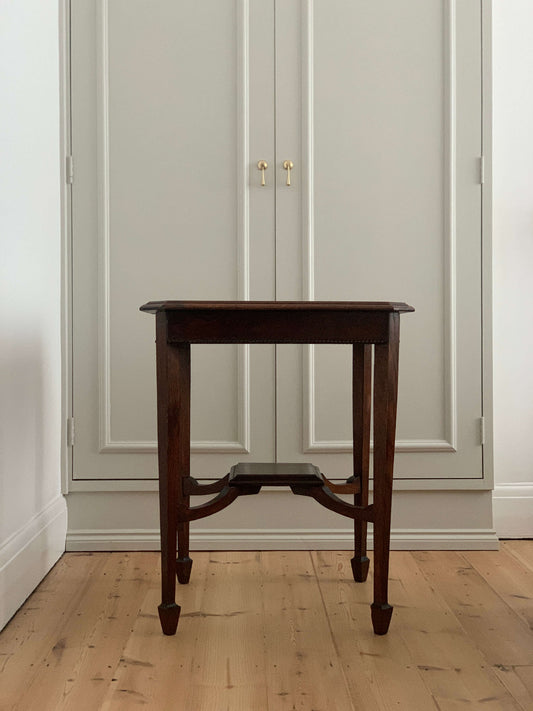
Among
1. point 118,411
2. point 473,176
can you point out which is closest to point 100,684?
point 118,411

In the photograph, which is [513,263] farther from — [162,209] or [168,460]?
[168,460]

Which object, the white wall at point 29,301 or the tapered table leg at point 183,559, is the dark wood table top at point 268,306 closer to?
the white wall at point 29,301

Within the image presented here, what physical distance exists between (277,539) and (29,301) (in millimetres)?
1001

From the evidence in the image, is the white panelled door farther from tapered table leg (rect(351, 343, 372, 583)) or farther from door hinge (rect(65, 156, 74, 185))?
tapered table leg (rect(351, 343, 372, 583))

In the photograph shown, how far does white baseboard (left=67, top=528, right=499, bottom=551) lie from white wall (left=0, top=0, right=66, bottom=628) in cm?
12

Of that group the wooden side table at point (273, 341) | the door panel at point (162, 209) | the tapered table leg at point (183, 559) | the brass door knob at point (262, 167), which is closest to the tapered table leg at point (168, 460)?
the wooden side table at point (273, 341)

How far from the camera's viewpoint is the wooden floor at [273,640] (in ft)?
4.20

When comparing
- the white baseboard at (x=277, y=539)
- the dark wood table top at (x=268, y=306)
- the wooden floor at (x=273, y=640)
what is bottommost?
the wooden floor at (x=273, y=640)

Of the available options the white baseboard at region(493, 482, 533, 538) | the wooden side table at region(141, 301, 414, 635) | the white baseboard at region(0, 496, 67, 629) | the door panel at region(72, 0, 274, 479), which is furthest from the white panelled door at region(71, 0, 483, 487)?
the wooden side table at region(141, 301, 414, 635)

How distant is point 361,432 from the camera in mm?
1885

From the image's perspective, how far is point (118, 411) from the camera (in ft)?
7.19

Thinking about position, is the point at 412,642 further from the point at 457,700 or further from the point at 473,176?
the point at 473,176

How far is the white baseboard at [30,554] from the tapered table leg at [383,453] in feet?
2.67

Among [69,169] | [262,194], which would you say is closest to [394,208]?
[262,194]
